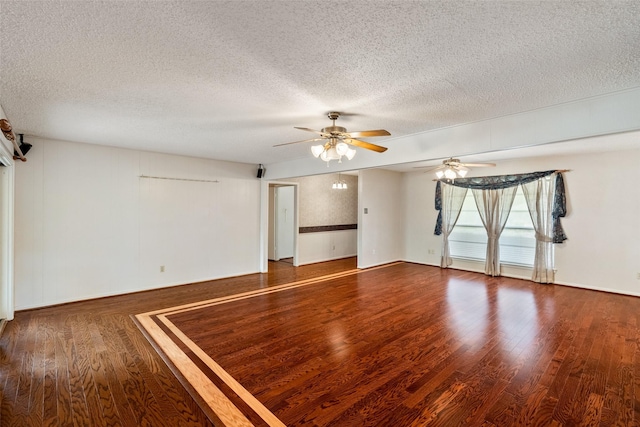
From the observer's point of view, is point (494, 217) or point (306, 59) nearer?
point (306, 59)

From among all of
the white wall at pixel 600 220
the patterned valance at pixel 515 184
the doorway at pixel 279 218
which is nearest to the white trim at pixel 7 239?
the doorway at pixel 279 218

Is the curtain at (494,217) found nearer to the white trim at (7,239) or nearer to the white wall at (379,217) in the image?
the white wall at (379,217)

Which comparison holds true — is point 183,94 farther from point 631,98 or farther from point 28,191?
point 631,98

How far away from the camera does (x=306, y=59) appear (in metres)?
2.00

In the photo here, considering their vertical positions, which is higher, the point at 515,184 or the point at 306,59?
the point at 306,59

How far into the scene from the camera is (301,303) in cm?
448

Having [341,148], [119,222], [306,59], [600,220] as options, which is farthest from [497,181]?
[119,222]

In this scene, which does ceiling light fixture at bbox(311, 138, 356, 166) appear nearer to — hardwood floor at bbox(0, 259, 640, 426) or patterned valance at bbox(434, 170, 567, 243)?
hardwood floor at bbox(0, 259, 640, 426)

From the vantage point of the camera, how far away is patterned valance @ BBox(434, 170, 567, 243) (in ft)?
18.3

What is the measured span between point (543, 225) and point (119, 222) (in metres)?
7.68

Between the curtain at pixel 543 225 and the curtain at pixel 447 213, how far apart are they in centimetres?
149

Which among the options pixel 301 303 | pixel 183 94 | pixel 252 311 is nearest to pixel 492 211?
pixel 301 303

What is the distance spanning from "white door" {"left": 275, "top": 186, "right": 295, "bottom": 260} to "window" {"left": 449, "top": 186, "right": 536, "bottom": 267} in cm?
417

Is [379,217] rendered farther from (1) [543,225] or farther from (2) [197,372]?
(2) [197,372]
